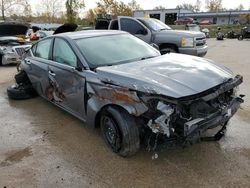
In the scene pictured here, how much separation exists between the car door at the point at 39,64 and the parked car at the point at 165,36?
13.8ft

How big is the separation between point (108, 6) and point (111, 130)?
135 feet

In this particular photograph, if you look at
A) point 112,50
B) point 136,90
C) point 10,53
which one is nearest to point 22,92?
point 112,50

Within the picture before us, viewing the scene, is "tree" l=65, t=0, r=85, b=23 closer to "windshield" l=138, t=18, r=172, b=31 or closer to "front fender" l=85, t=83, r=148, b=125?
"windshield" l=138, t=18, r=172, b=31

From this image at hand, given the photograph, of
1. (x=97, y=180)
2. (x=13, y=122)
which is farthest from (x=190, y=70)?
(x=13, y=122)

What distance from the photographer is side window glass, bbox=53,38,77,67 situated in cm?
447

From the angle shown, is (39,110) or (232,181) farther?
(39,110)

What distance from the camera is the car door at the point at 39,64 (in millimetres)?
5355

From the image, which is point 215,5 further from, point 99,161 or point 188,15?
point 99,161

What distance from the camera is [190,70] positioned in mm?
3705

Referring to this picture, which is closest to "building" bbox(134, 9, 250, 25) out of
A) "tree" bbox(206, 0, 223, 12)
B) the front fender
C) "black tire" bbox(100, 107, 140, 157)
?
"tree" bbox(206, 0, 223, 12)

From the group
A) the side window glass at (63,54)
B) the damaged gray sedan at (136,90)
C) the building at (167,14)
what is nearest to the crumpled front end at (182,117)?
the damaged gray sedan at (136,90)

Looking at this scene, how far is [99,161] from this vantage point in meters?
3.74

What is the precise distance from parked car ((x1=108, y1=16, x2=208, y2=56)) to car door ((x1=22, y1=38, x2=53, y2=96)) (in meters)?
4.20

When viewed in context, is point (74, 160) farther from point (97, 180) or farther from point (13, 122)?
point (13, 122)
